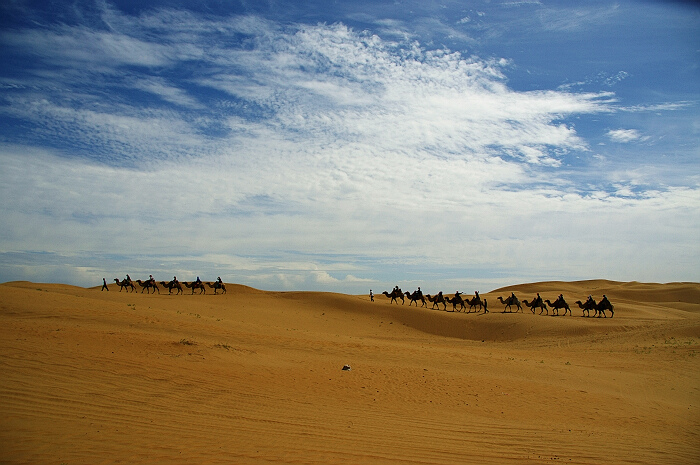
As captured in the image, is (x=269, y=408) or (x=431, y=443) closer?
(x=431, y=443)

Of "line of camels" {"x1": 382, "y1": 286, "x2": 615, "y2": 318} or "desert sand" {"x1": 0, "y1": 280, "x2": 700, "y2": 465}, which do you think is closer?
"desert sand" {"x1": 0, "y1": 280, "x2": 700, "y2": 465}

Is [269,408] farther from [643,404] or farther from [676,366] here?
[676,366]

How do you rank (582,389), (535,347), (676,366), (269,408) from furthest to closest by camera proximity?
(535,347)
(676,366)
(582,389)
(269,408)

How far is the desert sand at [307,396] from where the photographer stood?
817 cm

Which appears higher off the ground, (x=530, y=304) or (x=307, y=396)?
(x=530, y=304)

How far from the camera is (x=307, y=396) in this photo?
12.2m

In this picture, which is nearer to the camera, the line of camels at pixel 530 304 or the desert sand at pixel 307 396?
the desert sand at pixel 307 396

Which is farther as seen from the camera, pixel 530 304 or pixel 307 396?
pixel 530 304

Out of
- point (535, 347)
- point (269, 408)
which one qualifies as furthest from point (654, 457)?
point (535, 347)

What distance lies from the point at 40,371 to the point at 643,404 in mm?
16049

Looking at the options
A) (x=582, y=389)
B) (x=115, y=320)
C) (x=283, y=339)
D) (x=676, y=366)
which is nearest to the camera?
(x=582, y=389)

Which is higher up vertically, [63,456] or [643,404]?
[63,456]

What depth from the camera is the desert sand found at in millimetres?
8172

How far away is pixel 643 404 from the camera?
43.3 feet
